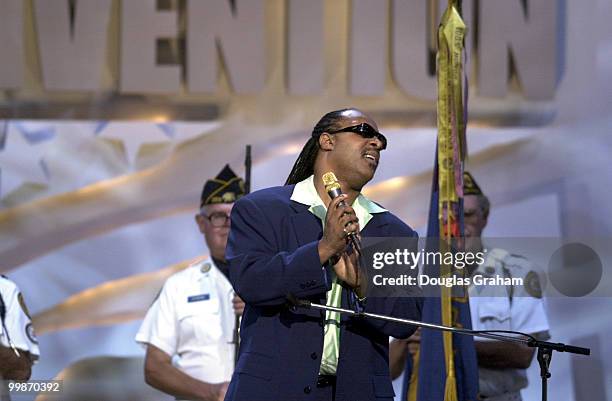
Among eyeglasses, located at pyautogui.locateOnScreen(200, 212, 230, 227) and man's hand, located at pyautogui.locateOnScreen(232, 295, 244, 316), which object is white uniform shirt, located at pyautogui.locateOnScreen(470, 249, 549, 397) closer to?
man's hand, located at pyautogui.locateOnScreen(232, 295, 244, 316)

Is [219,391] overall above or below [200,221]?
below

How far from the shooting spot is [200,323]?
586cm

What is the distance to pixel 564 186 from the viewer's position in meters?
6.17

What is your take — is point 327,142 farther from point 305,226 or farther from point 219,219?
point 219,219

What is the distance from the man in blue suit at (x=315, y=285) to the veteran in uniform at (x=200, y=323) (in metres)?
2.21

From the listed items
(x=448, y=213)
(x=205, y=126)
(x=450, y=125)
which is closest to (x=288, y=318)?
(x=448, y=213)

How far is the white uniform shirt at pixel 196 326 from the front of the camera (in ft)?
19.0

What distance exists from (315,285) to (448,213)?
1683 mm

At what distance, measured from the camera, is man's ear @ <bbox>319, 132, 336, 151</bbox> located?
3.70 meters

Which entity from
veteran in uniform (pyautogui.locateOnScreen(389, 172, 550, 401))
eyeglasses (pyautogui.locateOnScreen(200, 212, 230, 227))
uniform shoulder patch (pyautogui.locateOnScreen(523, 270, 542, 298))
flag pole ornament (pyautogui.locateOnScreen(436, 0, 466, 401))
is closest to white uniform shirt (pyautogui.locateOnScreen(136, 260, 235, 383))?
eyeglasses (pyautogui.locateOnScreen(200, 212, 230, 227))

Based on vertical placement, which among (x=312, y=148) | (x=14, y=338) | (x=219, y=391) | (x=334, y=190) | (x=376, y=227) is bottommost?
(x=219, y=391)

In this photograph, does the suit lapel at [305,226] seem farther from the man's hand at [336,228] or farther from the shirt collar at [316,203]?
the man's hand at [336,228]

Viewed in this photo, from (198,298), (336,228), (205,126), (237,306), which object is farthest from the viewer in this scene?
(205,126)

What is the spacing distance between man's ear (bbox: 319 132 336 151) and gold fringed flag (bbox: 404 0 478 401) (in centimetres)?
131
